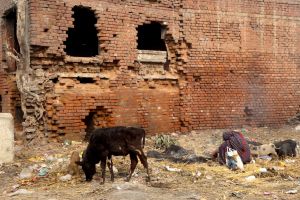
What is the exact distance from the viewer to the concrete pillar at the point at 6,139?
834 centimetres

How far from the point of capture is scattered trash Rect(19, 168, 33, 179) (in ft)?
25.1

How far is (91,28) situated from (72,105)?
3.55m

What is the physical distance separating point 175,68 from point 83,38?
307 cm

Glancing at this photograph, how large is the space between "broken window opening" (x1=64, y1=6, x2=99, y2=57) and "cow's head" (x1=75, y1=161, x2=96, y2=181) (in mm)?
6000

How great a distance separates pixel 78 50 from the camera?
13.3m

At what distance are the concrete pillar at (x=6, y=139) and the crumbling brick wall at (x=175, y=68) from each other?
184 centimetres

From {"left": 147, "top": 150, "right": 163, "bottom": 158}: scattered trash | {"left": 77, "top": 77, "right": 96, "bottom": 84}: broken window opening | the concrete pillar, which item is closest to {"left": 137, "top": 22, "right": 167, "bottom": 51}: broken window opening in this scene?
{"left": 77, "top": 77, "right": 96, "bottom": 84}: broken window opening

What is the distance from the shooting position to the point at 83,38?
1324cm

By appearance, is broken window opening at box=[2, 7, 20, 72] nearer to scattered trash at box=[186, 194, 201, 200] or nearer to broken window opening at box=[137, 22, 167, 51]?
broken window opening at box=[137, 22, 167, 51]

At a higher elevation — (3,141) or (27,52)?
(27,52)

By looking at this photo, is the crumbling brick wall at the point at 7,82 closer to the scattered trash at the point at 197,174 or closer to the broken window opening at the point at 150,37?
the broken window opening at the point at 150,37

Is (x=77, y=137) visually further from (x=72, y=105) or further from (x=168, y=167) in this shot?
(x=168, y=167)

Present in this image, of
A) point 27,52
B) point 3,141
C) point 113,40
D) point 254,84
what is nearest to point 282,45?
point 254,84

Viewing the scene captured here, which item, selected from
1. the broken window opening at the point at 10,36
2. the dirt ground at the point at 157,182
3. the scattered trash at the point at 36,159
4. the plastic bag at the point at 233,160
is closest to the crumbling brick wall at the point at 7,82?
the broken window opening at the point at 10,36
